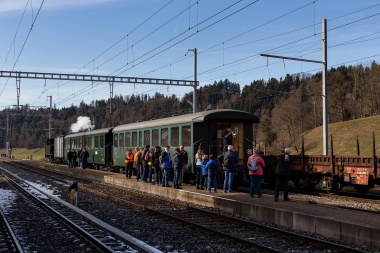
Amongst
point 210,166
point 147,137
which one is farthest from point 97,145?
point 210,166

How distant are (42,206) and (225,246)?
8158mm

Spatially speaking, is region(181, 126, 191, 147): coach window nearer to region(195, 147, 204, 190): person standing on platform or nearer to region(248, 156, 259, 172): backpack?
region(195, 147, 204, 190): person standing on platform

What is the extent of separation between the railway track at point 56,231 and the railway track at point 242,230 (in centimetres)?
210

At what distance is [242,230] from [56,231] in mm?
4102

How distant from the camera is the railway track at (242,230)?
859 centimetres

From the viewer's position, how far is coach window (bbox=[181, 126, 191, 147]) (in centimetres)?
1942

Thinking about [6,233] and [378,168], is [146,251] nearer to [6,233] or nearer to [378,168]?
[6,233]

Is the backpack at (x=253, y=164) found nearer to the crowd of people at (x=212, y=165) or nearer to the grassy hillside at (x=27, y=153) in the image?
the crowd of people at (x=212, y=165)

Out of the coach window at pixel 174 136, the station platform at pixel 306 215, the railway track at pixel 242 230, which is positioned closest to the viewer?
the railway track at pixel 242 230

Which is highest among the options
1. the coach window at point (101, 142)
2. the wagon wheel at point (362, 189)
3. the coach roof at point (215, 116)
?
the coach roof at point (215, 116)

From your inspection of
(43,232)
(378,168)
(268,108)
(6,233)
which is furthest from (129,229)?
(268,108)

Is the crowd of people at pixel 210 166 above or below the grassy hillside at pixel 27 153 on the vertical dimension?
above

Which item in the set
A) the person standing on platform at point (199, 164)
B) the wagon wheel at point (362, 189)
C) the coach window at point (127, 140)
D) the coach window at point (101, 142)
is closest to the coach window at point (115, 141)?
the coach window at point (127, 140)

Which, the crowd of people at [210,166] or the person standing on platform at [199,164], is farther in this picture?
Answer: the person standing on platform at [199,164]
